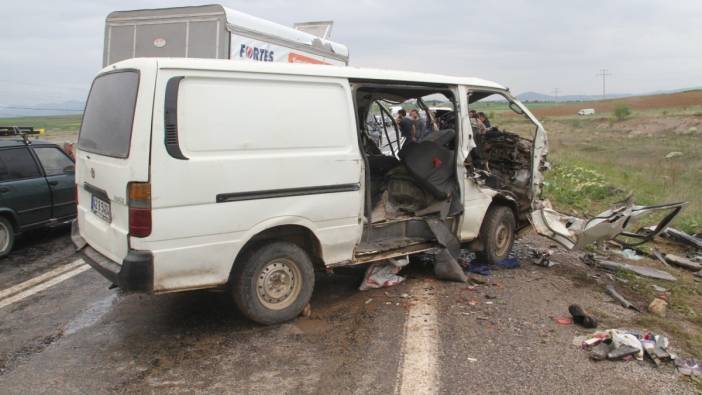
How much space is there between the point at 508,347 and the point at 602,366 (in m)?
0.65

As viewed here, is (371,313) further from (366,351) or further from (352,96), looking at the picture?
(352,96)

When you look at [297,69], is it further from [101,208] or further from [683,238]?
[683,238]

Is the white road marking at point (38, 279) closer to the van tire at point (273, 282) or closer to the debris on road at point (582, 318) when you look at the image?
the van tire at point (273, 282)

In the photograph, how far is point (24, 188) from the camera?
279 inches

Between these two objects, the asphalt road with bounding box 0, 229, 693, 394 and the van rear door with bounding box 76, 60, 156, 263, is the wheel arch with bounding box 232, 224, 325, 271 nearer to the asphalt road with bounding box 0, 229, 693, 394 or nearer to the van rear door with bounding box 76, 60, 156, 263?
the asphalt road with bounding box 0, 229, 693, 394

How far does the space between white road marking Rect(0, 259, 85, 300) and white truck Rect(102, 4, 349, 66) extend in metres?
2.84

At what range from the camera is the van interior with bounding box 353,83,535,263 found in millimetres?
5355

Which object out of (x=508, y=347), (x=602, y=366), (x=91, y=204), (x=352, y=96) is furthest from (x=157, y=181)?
(x=602, y=366)

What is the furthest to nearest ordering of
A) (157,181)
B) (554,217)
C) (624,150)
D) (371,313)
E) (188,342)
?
1. (624,150)
2. (554,217)
3. (371,313)
4. (188,342)
5. (157,181)

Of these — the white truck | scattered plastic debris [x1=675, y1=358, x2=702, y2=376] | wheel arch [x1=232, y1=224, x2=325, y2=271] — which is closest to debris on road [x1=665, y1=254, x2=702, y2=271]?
scattered plastic debris [x1=675, y1=358, x2=702, y2=376]

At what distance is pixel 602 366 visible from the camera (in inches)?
150

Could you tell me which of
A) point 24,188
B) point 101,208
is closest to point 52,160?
point 24,188

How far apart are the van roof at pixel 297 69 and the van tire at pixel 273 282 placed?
1.39 meters

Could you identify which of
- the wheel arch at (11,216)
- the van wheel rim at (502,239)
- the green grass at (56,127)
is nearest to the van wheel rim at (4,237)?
the wheel arch at (11,216)
